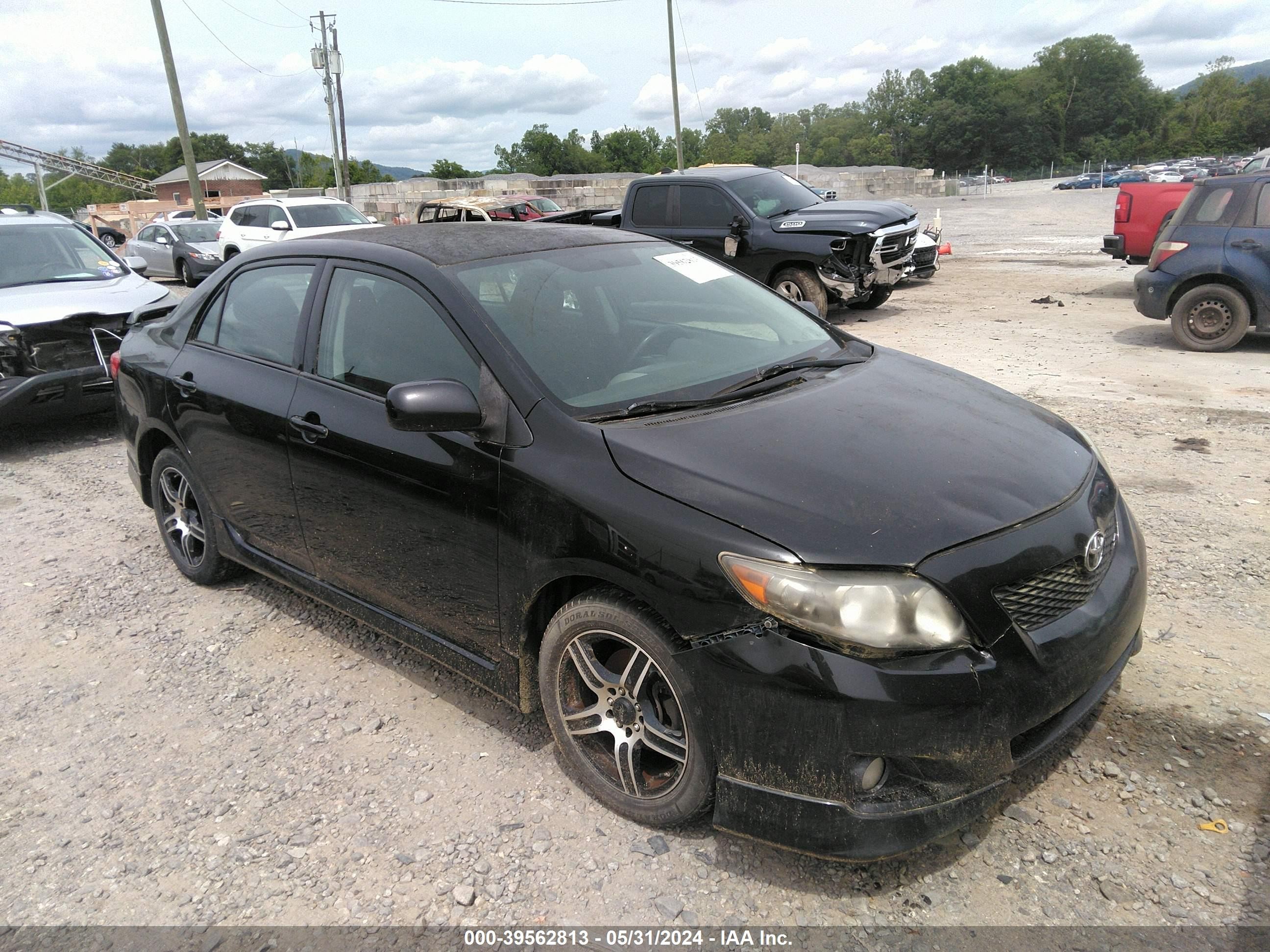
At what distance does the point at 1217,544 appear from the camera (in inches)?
172

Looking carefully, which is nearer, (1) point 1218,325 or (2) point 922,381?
(2) point 922,381

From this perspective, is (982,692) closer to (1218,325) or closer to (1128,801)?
(1128,801)

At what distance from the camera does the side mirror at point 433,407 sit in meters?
2.75

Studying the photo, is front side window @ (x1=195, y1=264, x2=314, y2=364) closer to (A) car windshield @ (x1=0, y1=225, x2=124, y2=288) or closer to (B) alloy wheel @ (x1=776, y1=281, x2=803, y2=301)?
(A) car windshield @ (x1=0, y1=225, x2=124, y2=288)

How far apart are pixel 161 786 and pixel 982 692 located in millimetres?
2651

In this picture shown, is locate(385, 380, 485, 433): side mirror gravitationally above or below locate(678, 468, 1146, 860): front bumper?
above

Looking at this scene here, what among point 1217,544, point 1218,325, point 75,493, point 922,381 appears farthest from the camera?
point 1218,325

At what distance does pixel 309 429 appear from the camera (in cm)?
347

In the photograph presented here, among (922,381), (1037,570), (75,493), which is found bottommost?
(75,493)

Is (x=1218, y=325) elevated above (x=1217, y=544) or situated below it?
above

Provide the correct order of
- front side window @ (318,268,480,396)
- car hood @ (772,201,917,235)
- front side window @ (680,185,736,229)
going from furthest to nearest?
front side window @ (680,185,736,229)
car hood @ (772,201,917,235)
front side window @ (318,268,480,396)

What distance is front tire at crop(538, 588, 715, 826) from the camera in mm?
2455

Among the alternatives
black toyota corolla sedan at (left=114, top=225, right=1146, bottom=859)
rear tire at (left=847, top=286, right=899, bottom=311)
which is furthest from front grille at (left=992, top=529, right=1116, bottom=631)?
rear tire at (left=847, top=286, right=899, bottom=311)

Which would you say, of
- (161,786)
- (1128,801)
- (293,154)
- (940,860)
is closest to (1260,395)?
(1128,801)
